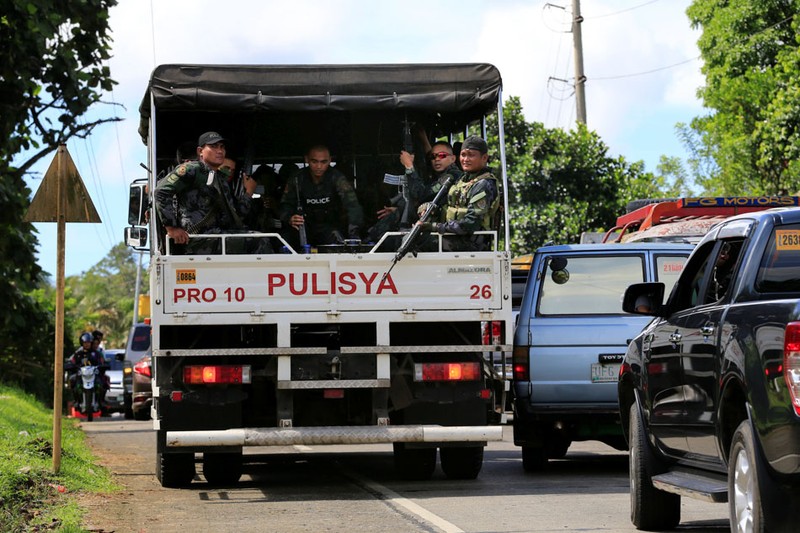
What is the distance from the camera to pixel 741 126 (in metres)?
34.8

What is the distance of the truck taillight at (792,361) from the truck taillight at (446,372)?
19.0 feet

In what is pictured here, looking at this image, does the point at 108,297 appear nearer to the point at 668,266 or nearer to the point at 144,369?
the point at 144,369

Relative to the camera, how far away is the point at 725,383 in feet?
Result: 22.6

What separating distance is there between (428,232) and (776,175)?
79.4ft

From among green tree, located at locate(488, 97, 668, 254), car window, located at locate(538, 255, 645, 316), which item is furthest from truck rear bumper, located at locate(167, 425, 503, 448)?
green tree, located at locate(488, 97, 668, 254)

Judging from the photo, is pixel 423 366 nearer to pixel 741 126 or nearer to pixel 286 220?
pixel 286 220

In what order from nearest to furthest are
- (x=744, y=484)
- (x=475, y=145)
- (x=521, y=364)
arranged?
(x=744, y=484) → (x=475, y=145) → (x=521, y=364)

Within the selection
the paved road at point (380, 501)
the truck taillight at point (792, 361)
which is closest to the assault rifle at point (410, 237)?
the paved road at point (380, 501)

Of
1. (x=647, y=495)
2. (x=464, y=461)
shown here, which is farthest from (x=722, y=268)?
(x=464, y=461)

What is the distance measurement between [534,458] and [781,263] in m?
6.52

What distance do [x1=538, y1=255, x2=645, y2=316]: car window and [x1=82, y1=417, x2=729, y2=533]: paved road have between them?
145cm

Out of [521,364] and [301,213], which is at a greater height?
[301,213]

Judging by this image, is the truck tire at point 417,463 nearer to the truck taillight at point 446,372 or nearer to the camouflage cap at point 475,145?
the truck taillight at point 446,372

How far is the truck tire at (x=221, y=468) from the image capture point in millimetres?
12484
